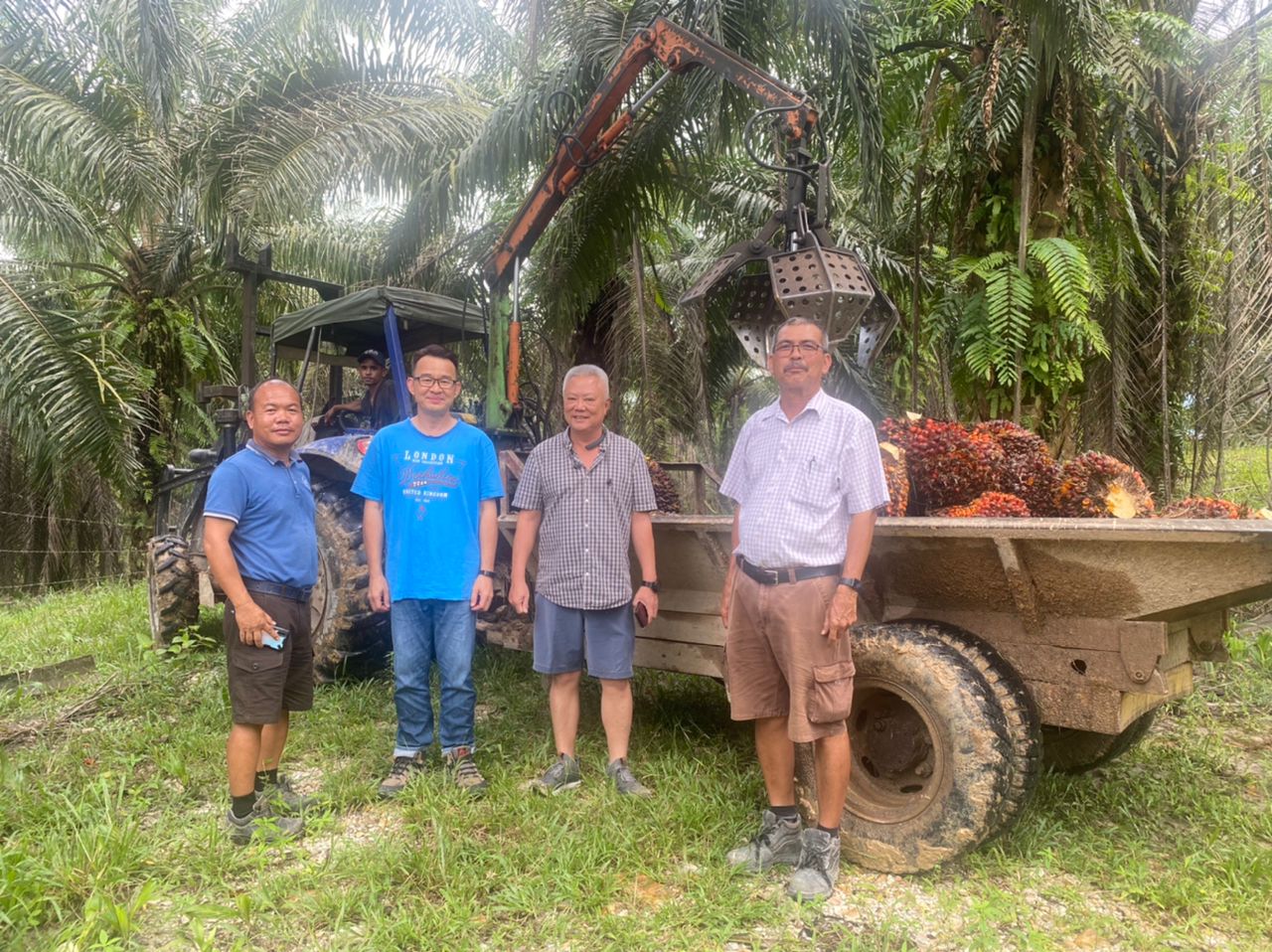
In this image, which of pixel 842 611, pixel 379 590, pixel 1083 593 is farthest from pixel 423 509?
pixel 1083 593

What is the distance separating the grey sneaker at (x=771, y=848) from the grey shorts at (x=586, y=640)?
859 mm

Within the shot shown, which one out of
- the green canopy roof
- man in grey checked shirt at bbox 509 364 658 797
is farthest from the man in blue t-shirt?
the green canopy roof

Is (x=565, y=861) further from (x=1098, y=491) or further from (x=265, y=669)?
(x=1098, y=491)

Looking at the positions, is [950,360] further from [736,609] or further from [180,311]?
[180,311]

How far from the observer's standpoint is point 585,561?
12.6 feet

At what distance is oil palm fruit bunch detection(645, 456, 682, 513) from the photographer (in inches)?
191

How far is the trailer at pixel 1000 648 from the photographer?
2.80m

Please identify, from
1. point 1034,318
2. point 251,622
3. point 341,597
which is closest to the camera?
point 251,622

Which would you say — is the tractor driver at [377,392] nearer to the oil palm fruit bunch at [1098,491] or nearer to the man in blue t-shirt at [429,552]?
the man in blue t-shirt at [429,552]

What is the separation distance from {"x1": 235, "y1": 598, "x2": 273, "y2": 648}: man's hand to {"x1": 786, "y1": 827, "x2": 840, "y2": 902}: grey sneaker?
6.63 feet

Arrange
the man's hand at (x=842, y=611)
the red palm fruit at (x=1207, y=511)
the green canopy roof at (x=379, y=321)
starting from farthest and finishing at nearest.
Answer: the green canopy roof at (x=379, y=321)
the red palm fruit at (x=1207, y=511)
the man's hand at (x=842, y=611)

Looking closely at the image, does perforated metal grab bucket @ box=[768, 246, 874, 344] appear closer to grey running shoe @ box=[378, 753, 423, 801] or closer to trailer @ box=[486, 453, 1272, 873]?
trailer @ box=[486, 453, 1272, 873]

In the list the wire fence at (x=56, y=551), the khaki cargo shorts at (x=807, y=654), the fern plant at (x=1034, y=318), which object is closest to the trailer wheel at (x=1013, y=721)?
the khaki cargo shorts at (x=807, y=654)

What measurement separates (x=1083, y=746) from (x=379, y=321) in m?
4.62
